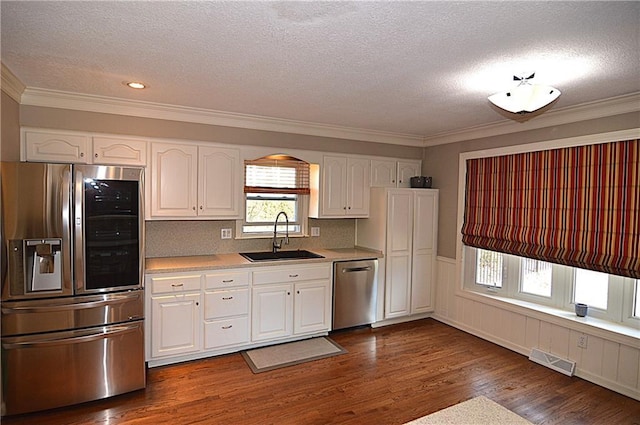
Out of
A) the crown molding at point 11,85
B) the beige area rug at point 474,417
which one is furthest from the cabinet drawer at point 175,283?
the beige area rug at point 474,417

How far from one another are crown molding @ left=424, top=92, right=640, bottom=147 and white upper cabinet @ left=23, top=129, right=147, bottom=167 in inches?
140

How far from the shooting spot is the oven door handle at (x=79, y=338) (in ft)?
8.30

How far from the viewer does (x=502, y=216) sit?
13.2 feet

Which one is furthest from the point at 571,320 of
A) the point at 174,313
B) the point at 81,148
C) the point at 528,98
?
the point at 81,148

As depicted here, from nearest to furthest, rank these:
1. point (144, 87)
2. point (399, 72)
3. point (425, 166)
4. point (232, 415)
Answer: point (399, 72), point (232, 415), point (144, 87), point (425, 166)

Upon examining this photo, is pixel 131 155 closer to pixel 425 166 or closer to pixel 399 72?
pixel 399 72

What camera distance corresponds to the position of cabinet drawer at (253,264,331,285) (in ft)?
12.2

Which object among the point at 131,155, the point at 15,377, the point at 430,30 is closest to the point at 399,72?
the point at 430,30

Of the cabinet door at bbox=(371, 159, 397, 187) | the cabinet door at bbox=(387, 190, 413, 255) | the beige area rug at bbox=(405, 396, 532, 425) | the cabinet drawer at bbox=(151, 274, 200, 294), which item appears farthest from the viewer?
the cabinet door at bbox=(371, 159, 397, 187)

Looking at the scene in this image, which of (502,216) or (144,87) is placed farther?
(502,216)

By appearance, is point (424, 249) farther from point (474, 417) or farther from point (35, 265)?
point (35, 265)

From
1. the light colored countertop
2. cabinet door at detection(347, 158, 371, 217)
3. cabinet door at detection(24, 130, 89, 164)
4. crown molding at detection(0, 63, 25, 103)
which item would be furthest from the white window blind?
crown molding at detection(0, 63, 25, 103)

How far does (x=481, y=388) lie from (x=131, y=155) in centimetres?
375

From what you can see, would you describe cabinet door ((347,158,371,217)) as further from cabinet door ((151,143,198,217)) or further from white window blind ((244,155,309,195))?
cabinet door ((151,143,198,217))
